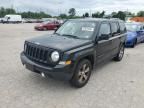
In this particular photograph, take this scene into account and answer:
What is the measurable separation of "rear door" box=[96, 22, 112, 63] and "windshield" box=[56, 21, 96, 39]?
30 cm

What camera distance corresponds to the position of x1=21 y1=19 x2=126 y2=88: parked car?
3.92 metres

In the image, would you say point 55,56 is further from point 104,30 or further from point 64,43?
point 104,30

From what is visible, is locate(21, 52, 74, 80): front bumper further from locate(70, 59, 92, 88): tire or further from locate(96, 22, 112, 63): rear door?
locate(96, 22, 112, 63): rear door

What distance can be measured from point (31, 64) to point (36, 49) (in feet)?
1.30

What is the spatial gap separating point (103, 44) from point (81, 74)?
1.33 meters

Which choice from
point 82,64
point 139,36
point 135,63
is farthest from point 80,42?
point 139,36

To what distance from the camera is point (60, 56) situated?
12.7 feet

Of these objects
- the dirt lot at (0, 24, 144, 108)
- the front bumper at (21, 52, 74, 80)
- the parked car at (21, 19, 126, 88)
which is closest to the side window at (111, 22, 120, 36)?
the parked car at (21, 19, 126, 88)

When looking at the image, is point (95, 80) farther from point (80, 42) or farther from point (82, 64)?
point (80, 42)

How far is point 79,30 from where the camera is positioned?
5.14 meters

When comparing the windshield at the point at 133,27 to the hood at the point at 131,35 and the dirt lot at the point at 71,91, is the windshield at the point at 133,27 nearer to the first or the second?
the hood at the point at 131,35

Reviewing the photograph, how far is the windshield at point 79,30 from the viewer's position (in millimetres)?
4934

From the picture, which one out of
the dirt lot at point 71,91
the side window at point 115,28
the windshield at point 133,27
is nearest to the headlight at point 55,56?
the dirt lot at point 71,91

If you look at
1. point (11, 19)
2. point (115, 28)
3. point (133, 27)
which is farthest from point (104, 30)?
point (11, 19)
